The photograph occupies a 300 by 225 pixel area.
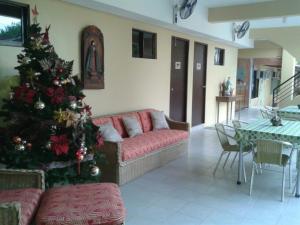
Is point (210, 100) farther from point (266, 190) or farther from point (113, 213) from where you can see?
point (113, 213)

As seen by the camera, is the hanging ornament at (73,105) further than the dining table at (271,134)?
No

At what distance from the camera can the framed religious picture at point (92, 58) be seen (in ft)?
15.2

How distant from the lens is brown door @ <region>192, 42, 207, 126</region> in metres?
7.84

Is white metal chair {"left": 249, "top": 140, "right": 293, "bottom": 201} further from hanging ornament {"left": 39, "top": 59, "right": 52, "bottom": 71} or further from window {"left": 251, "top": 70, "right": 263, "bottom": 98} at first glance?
window {"left": 251, "top": 70, "right": 263, "bottom": 98}

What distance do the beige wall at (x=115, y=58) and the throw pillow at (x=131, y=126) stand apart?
38cm

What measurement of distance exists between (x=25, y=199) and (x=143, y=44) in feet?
13.7

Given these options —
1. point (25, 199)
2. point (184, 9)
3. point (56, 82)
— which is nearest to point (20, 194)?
point (25, 199)

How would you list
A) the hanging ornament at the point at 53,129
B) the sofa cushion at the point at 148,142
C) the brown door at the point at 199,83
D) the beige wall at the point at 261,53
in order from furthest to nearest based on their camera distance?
the beige wall at the point at 261,53 < the brown door at the point at 199,83 < the sofa cushion at the point at 148,142 < the hanging ornament at the point at 53,129

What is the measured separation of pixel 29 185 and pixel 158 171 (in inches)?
91.9

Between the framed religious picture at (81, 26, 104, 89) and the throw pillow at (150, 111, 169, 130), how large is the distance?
1173 mm

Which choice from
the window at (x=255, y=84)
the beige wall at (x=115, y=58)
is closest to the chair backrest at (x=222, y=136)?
the beige wall at (x=115, y=58)

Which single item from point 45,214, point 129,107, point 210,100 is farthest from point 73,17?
point 210,100

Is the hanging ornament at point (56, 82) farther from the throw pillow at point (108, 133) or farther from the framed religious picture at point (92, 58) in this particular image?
the framed religious picture at point (92, 58)

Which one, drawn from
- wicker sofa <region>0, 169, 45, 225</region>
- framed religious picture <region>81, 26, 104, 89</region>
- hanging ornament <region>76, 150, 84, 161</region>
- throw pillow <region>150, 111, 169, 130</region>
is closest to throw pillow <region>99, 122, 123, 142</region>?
framed religious picture <region>81, 26, 104, 89</region>
